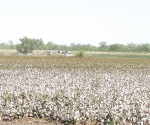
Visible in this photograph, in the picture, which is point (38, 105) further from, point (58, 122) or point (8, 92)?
point (8, 92)

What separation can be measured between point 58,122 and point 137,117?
8.90ft

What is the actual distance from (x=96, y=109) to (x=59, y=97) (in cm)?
288

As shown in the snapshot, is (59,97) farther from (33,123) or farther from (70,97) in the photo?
(33,123)

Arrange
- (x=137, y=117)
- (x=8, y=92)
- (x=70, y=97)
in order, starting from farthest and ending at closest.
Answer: (x=8, y=92) → (x=70, y=97) → (x=137, y=117)

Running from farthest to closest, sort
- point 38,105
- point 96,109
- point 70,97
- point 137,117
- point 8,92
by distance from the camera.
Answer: point 8,92, point 70,97, point 38,105, point 96,109, point 137,117

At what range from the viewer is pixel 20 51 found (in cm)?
13912

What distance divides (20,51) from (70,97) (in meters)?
126

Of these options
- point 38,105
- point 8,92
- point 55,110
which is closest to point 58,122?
point 55,110

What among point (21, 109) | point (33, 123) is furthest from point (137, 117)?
point (21, 109)

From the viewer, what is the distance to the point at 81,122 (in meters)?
12.6

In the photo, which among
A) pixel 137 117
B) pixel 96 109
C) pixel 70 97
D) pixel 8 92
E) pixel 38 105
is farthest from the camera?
pixel 8 92

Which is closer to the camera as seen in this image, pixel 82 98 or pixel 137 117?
pixel 137 117

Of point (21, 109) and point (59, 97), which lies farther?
point (59, 97)

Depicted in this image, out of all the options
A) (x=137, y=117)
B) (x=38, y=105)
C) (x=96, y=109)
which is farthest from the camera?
(x=38, y=105)
